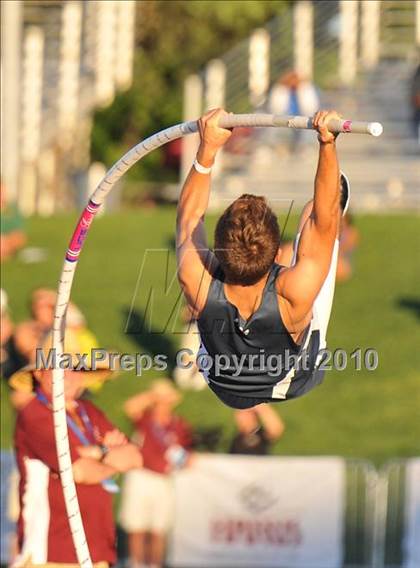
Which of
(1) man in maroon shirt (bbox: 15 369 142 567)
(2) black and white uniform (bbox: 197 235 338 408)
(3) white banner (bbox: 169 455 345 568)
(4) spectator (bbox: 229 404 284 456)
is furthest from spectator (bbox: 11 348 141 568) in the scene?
(4) spectator (bbox: 229 404 284 456)

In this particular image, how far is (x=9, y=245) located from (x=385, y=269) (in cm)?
390

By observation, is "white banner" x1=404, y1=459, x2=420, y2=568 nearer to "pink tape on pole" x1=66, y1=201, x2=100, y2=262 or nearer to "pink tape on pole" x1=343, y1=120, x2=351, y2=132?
"pink tape on pole" x1=66, y1=201, x2=100, y2=262

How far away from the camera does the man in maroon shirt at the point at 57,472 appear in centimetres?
838

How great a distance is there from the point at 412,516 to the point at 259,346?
5.24 meters

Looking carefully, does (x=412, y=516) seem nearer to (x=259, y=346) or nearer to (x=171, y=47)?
(x=259, y=346)

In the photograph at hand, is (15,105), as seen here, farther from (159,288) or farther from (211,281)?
(211,281)

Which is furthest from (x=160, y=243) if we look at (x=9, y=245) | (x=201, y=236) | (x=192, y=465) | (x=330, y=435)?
(x=201, y=236)

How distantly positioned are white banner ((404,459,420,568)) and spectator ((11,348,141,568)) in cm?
354

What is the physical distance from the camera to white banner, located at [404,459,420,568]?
11875mm

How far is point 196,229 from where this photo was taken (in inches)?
279

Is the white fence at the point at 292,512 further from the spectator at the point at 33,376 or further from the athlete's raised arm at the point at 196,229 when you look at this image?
the athlete's raised arm at the point at 196,229

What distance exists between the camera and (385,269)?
16.9 meters

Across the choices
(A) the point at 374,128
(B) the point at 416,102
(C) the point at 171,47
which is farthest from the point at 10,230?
(C) the point at 171,47

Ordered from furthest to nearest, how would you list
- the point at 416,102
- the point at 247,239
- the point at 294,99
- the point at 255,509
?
the point at 294,99
the point at 416,102
the point at 255,509
the point at 247,239
